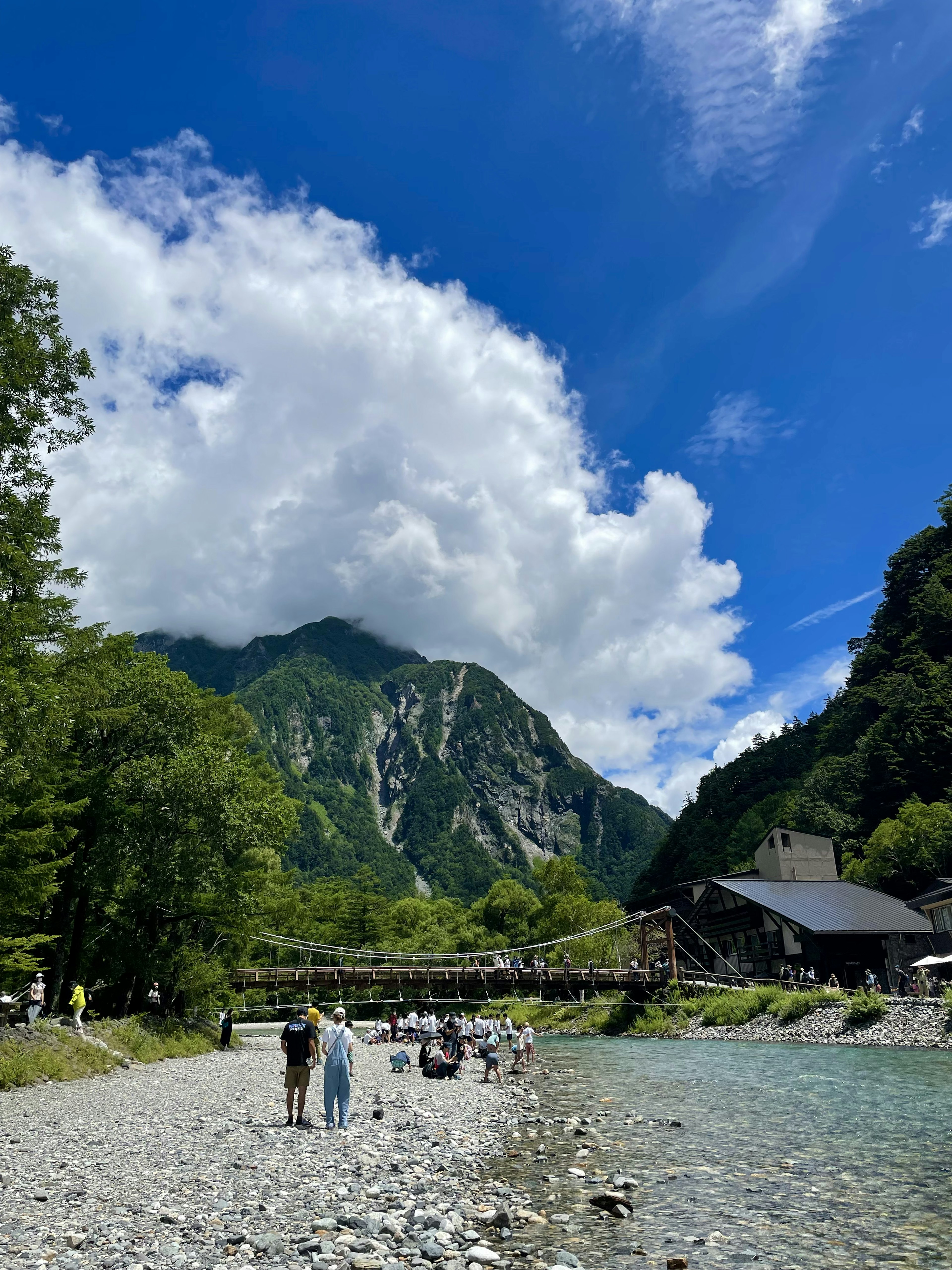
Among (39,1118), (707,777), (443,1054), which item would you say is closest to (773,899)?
(443,1054)

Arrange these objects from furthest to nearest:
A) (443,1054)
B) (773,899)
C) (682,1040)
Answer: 1. (773,899)
2. (682,1040)
3. (443,1054)

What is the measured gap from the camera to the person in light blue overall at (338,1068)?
12.1 m

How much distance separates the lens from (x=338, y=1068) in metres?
12.5

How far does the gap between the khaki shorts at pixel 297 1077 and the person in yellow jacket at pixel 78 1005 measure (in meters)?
13.3

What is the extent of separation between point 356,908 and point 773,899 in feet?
205

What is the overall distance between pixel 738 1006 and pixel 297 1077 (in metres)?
33.3

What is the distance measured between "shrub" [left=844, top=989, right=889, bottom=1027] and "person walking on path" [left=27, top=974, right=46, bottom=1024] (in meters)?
30.4

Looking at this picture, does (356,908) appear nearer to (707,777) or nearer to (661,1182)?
(707,777)

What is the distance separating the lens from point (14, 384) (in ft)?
55.0

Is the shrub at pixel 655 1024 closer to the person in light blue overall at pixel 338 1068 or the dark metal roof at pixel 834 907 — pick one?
the dark metal roof at pixel 834 907

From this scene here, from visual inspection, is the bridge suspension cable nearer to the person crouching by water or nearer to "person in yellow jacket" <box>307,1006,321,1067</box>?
the person crouching by water

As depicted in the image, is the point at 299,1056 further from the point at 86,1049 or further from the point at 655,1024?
the point at 655,1024

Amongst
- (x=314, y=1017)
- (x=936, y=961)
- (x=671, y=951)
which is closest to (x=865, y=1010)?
(x=936, y=961)

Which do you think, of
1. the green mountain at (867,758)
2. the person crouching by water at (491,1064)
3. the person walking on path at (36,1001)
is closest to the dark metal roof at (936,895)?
the green mountain at (867,758)
